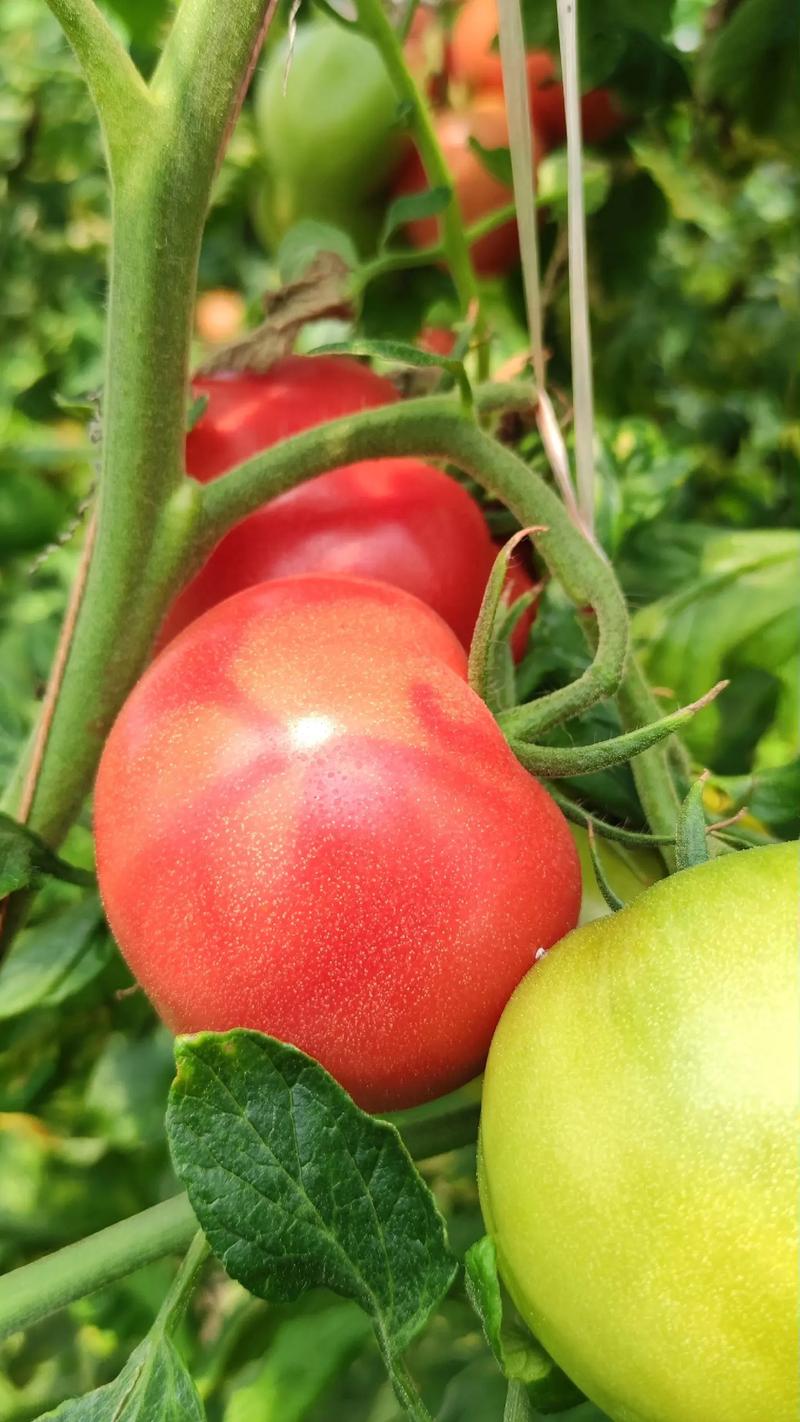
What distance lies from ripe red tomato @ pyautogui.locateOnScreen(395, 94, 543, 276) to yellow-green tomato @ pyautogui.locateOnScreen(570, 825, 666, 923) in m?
0.51

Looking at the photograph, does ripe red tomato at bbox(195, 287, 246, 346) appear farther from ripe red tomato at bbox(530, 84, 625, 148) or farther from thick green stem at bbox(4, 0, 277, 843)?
thick green stem at bbox(4, 0, 277, 843)

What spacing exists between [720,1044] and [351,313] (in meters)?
0.53

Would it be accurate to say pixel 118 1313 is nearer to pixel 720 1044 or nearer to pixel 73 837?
pixel 73 837

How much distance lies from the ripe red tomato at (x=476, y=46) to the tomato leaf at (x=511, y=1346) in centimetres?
81

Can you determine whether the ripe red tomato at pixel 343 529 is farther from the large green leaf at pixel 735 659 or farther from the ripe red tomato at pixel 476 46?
the ripe red tomato at pixel 476 46

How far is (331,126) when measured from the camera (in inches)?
34.2

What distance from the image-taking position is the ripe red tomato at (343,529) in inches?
22.5

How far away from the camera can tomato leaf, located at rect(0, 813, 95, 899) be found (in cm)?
52

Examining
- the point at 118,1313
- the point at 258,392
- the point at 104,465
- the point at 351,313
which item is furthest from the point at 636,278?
the point at 118,1313

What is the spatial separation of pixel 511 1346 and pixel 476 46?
86cm

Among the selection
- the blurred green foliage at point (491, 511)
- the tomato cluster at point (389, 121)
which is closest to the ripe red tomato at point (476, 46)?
the tomato cluster at point (389, 121)

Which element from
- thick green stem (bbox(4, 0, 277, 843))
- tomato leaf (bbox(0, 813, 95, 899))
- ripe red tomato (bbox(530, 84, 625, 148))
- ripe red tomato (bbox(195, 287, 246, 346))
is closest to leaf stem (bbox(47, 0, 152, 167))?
thick green stem (bbox(4, 0, 277, 843))

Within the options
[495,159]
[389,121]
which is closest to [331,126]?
[389,121]

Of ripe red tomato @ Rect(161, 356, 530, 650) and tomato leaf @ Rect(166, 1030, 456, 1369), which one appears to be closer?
tomato leaf @ Rect(166, 1030, 456, 1369)
